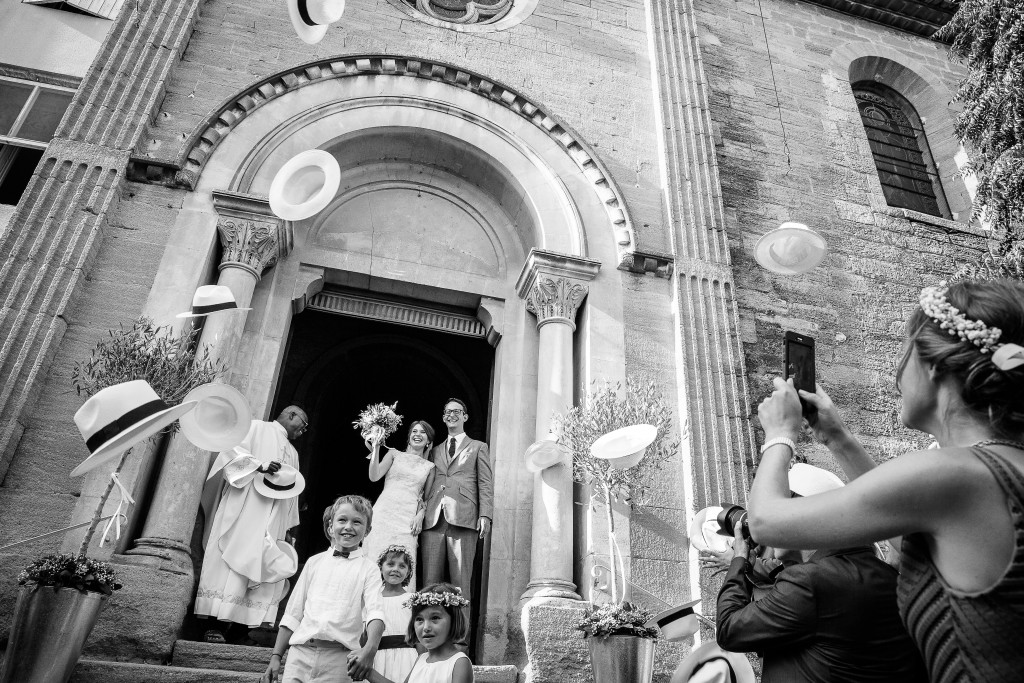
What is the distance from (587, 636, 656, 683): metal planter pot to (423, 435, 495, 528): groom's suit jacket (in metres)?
1.93

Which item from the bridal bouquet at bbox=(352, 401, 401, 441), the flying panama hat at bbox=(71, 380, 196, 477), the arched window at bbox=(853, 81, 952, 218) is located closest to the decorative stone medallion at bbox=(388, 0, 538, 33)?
the bridal bouquet at bbox=(352, 401, 401, 441)

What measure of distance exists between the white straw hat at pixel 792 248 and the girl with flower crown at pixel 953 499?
4.45m

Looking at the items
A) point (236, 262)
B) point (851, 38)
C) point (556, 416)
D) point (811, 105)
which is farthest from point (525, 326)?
point (851, 38)

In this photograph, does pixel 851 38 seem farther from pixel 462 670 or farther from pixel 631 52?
pixel 462 670

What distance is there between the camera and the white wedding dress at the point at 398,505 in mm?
6752

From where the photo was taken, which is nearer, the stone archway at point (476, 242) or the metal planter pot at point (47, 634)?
the metal planter pot at point (47, 634)

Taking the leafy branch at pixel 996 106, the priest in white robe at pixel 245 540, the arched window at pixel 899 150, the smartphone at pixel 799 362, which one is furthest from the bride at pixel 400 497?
the arched window at pixel 899 150

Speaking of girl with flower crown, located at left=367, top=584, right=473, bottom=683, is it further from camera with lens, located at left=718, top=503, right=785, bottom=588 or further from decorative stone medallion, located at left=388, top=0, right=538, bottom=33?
decorative stone medallion, located at left=388, top=0, right=538, bottom=33

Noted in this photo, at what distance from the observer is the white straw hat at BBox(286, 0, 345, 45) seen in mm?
6504

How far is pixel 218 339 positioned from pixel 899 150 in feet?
36.4

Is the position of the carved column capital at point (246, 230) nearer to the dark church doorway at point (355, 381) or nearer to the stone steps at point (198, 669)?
the stone steps at point (198, 669)

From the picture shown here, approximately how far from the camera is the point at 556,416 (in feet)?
23.5

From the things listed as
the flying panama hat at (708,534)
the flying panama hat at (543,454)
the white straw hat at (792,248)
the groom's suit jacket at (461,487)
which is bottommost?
the flying panama hat at (708,534)

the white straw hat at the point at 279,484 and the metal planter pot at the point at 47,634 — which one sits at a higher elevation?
the white straw hat at the point at 279,484
